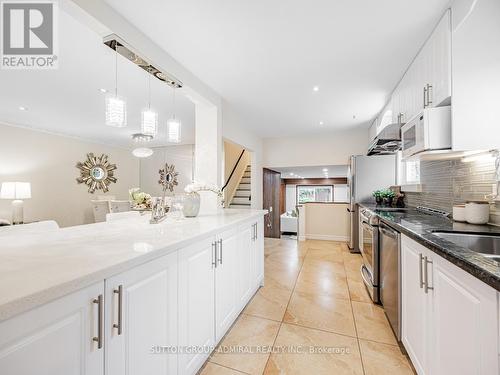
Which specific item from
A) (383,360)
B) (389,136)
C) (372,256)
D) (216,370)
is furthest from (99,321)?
(389,136)

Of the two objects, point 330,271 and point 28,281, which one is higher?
point 28,281

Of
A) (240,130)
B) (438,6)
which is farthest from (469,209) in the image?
(240,130)

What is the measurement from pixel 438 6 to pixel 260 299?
9.47ft

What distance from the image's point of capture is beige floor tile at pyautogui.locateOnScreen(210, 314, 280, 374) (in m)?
1.52

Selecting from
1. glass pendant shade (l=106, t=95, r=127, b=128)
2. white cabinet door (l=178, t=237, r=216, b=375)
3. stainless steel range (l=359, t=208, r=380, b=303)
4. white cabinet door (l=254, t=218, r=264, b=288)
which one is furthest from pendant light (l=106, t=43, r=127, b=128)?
stainless steel range (l=359, t=208, r=380, b=303)

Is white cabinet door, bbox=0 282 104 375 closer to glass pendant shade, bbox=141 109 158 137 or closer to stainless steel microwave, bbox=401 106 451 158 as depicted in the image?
glass pendant shade, bbox=141 109 158 137

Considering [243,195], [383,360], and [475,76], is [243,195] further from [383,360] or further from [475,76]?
[475,76]

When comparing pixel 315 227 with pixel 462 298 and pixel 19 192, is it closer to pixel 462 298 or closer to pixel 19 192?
pixel 462 298

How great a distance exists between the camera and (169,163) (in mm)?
7152

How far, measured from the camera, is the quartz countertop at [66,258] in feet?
2.00

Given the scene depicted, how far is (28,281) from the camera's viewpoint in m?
0.66

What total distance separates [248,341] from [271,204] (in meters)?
4.40

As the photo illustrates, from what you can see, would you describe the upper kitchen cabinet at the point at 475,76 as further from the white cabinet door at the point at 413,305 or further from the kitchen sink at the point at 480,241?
the white cabinet door at the point at 413,305

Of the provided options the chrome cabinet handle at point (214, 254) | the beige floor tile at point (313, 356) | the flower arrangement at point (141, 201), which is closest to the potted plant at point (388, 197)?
the beige floor tile at point (313, 356)
